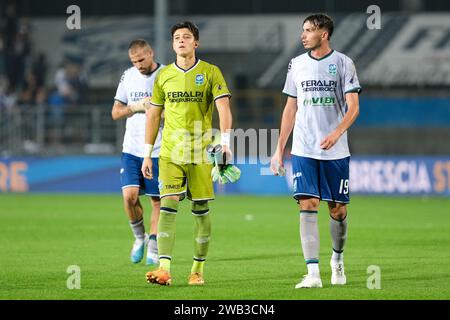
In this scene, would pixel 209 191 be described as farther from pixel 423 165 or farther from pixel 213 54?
pixel 213 54

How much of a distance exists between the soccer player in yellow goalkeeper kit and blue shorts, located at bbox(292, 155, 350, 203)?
744 mm

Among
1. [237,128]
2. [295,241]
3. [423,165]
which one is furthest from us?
[237,128]

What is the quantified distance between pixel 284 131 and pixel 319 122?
1.15 feet

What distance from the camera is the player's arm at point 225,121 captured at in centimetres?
988

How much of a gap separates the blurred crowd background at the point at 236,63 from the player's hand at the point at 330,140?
19140mm

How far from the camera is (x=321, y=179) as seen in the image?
32.7 feet

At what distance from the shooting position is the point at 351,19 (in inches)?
1389

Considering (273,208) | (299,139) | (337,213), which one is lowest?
(273,208)

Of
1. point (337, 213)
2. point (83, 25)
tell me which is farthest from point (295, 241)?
point (83, 25)

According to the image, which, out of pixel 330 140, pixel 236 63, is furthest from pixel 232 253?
pixel 236 63

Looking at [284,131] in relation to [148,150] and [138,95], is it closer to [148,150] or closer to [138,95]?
[148,150]

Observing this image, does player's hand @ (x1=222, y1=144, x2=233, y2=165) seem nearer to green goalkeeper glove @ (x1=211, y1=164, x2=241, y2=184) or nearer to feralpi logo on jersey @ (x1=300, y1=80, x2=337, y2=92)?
green goalkeeper glove @ (x1=211, y1=164, x2=241, y2=184)

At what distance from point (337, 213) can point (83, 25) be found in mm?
27388
